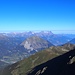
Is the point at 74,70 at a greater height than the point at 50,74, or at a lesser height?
greater

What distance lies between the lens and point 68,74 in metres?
148

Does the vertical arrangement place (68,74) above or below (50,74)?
above

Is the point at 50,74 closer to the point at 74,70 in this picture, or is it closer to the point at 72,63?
the point at 72,63

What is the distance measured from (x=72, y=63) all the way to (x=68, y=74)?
25521 millimetres

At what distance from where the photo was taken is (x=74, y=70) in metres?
148

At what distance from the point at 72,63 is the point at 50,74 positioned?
32.7m

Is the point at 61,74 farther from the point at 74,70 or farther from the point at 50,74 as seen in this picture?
the point at 50,74

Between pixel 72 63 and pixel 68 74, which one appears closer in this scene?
pixel 68 74

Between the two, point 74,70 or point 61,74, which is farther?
point 61,74

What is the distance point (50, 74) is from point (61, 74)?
31358 mm

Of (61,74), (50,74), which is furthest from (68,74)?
(50,74)

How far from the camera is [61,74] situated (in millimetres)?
163875

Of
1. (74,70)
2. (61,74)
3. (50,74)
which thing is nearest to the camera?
(74,70)

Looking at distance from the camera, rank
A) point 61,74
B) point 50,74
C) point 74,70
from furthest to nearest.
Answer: point 50,74, point 61,74, point 74,70
